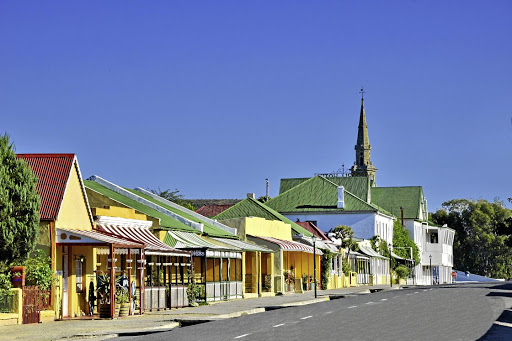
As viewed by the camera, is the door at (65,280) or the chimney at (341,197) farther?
the chimney at (341,197)

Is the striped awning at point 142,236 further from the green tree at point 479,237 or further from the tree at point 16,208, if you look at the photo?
the green tree at point 479,237

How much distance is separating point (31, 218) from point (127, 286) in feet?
23.2

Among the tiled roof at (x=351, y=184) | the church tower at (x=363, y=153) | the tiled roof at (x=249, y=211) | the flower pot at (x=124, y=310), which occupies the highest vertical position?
the church tower at (x=363, y=153)

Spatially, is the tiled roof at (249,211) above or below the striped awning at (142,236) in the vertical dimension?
above

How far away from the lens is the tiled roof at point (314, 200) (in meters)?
104

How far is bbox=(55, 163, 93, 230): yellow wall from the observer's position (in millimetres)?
35719

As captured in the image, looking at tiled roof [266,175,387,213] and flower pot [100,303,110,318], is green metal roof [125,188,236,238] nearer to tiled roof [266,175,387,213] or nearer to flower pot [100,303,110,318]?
flower pot [100,303,110,318]

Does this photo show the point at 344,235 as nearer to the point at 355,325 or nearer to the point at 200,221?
the point at 200,221

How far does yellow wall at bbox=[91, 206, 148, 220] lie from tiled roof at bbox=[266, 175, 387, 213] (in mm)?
58882

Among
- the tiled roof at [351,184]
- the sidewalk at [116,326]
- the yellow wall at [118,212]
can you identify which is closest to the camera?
the sidewalk at [116,326]

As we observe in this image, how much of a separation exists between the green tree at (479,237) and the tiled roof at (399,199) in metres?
30.9

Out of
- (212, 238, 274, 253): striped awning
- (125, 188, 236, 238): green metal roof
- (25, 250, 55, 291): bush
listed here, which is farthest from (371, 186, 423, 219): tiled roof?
(25, 250, 55, 291): bush

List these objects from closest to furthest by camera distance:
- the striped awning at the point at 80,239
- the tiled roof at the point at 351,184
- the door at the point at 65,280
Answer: the striped awning at the point at 80,239 → the door at the point at 65,280 → the tiled roof at the point at 351,184

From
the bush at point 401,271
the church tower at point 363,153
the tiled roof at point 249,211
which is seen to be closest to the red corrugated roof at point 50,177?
the tiled roof at point 249,211
